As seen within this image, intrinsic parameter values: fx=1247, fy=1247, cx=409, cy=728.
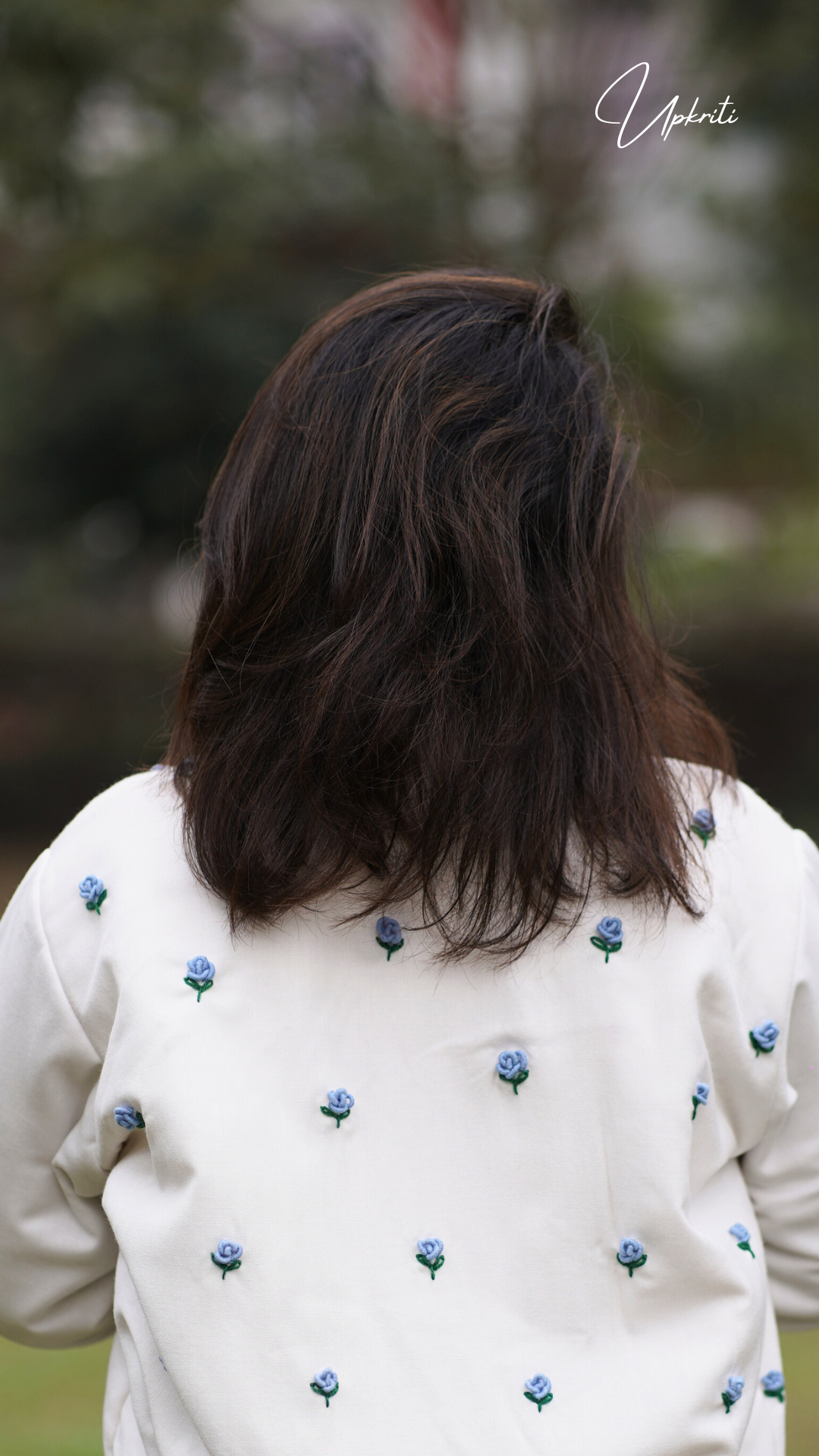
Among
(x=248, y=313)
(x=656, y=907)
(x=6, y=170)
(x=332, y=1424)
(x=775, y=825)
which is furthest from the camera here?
(x=248, y=313)

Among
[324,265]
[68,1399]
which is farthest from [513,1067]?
[324,265]

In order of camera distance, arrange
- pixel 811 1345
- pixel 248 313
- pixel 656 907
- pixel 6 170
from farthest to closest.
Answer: pixel 248 313
pixel 6 170
pixel 811 1345
pixel 656 907

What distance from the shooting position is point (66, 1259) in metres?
1.37

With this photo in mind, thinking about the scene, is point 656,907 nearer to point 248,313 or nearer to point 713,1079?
point 713,1079

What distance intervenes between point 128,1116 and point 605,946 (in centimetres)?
46

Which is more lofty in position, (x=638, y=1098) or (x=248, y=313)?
(x=248, y=313)

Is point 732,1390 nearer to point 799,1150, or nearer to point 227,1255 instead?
point 799,1150

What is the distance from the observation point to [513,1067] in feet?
3.61

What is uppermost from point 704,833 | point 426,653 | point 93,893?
point 426,653

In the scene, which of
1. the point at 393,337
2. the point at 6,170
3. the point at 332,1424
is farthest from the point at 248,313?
the point at 332,1424

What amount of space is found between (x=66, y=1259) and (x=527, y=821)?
740 millimetres

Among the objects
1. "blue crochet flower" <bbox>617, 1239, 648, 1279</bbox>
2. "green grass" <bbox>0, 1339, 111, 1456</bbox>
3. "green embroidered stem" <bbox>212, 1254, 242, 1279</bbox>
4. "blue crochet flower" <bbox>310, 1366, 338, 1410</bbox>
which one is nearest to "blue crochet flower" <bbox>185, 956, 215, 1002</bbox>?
"green embroidered stem" <bbox>212, 1254, 242, 1279</bbox>

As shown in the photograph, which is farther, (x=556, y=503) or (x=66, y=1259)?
(x=66, y=1259)

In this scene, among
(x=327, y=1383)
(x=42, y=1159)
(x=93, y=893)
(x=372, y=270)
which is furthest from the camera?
(x=372, y=270)
